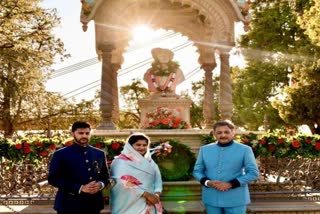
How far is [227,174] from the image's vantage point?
5.98 metres

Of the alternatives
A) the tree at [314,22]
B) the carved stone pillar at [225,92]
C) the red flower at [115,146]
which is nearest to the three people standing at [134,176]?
the red flower at [115,146]

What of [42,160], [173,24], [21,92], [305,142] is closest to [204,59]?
[173,24]

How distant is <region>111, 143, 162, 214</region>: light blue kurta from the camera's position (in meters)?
5.87

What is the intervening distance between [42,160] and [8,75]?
15.0 meters

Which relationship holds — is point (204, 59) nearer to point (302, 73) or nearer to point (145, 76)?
point (145, 76)

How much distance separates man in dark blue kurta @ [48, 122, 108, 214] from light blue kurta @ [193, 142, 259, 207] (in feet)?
4.51

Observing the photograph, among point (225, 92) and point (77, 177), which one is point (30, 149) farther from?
point (225, 92)

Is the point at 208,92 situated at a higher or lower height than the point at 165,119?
higher

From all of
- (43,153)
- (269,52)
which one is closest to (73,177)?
(43,153)

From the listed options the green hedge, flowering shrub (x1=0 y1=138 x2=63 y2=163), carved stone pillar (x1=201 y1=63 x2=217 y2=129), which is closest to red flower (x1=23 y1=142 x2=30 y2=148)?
flowering shrub (x1=0 y1=138 x2=63 y2=163)

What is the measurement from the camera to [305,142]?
9.66 m

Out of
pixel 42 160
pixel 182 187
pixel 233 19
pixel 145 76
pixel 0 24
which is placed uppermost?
pixel 0 24

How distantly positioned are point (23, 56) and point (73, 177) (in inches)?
742

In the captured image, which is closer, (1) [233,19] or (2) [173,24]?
(1) [233,19]
